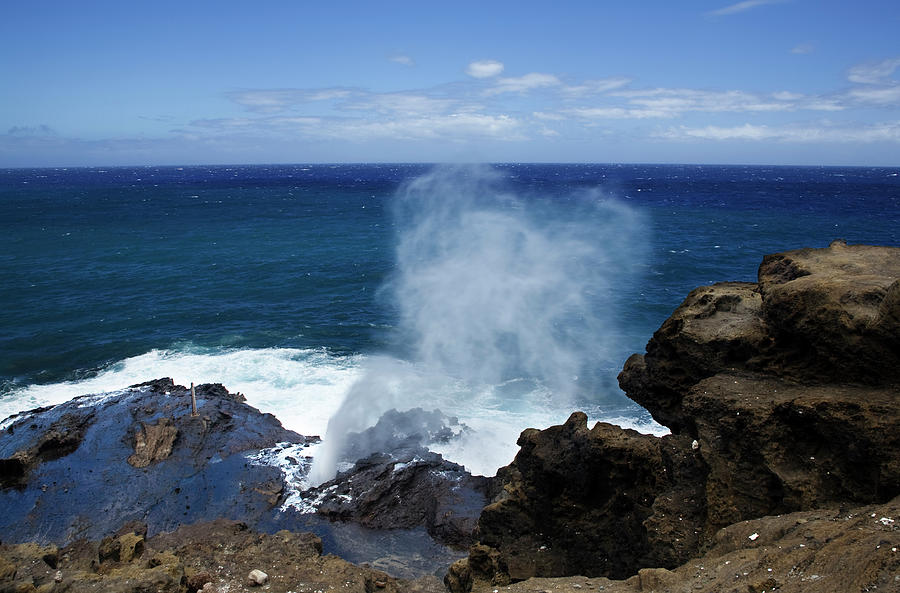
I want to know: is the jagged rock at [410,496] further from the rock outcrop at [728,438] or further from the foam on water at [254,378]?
the foam on water at [254,378]

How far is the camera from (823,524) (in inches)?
313

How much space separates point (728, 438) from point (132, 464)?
18.2 meters

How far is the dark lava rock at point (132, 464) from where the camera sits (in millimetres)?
17609

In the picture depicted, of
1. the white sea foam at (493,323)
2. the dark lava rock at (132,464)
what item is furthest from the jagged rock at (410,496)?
the dark lava rock at (132,464)

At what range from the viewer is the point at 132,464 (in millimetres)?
20016

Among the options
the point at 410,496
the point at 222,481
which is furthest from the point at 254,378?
the point at 410,496

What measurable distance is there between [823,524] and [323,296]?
39221 millimetres

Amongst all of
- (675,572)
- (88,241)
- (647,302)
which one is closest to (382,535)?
(675,572)

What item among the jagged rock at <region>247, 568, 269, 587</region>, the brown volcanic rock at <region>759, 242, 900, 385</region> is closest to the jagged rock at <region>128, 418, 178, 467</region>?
the jagged rock at <region>247, 568, 269, 587</region>

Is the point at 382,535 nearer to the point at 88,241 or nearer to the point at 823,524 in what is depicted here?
the point at 823,524

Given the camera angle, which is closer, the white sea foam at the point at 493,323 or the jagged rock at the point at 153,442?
the jagged rock at the point at 153,442

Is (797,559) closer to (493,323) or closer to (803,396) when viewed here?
(803,396)

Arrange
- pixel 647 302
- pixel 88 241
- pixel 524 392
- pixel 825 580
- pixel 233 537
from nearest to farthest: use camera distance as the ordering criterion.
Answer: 1. pixel 825 580
2. pixel 233 537
3. pixel 524 392
4. pixel 647 302
5. pixel 88 241

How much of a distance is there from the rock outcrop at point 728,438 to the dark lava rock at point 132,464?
8.92 m
